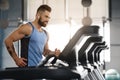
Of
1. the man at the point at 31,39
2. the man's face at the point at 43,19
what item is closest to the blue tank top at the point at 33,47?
the man at the point at 31,39

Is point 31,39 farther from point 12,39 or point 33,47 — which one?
point 12,39

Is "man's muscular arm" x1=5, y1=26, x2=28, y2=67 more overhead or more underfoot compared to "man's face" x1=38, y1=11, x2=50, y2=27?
more underfoot

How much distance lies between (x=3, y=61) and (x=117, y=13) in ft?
12.8

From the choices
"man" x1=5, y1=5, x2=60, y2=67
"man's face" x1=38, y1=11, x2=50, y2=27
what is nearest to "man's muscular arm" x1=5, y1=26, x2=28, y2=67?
"man" x1=5, y1=5, x2=60, y2=67

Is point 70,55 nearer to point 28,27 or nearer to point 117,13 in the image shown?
point 28,27

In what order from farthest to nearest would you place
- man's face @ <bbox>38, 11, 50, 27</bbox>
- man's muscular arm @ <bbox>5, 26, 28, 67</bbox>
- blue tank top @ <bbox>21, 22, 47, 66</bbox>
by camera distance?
man's face @ <bbox>38, 11, 50, 27</bbox>, blue tank top @ <bbox>21, 22, 47, 66</bbox>, man's muscular arm @ <bbox>5, 26, 28, 67</bbox>

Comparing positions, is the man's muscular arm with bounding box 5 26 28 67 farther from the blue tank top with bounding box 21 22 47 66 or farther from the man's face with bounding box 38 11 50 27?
the man's face with bounding box 38 11 50 27

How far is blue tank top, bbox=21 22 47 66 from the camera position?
133 inches

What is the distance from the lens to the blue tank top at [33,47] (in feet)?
11.1

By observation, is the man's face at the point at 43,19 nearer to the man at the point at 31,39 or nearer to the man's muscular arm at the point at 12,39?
the man at the point at 31,39

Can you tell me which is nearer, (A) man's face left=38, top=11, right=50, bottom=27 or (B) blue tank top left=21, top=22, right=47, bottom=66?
(B) blue tank top left=21, top=22, right=47, bottom=66

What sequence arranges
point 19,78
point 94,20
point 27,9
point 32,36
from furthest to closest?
point 27,9
point 94,20
point 32,36
point 19,78

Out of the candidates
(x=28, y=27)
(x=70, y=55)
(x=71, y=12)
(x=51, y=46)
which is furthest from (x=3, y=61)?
(x=70, y=55)

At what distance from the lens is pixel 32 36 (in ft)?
11.4
